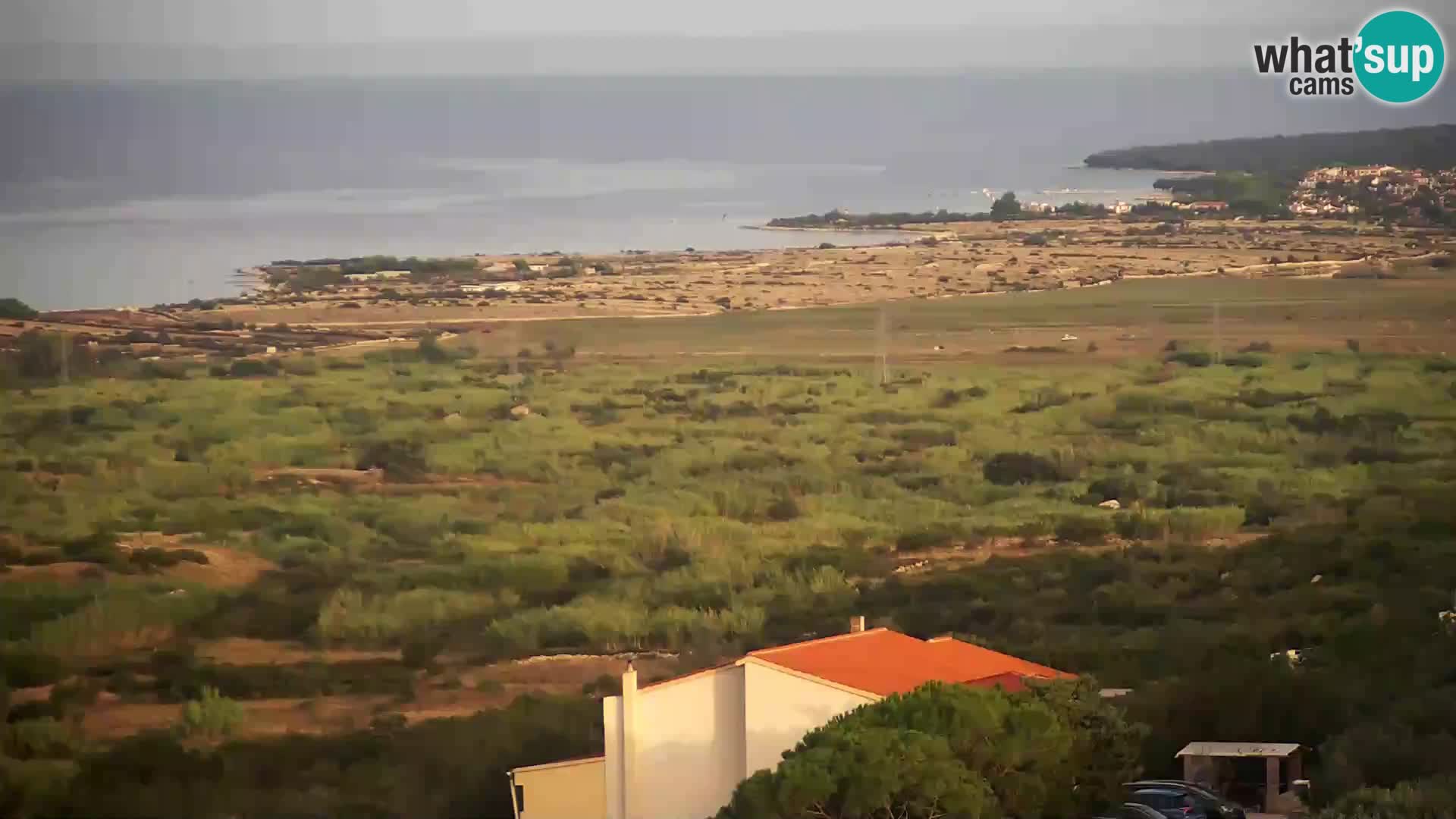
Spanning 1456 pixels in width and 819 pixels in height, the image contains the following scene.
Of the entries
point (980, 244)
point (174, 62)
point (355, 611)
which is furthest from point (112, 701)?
point (980, 244)

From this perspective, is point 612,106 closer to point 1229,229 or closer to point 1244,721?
point 1229,229

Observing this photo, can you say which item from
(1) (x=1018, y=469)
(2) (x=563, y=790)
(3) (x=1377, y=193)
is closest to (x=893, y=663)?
(2) (x=563, y=790)

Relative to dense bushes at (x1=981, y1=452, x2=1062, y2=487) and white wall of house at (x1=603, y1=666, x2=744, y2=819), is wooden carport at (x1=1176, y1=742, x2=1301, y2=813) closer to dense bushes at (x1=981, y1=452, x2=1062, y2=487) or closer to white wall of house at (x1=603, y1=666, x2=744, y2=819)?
white wall of house at (x1=603, y1=666, x2=744, y2=819)

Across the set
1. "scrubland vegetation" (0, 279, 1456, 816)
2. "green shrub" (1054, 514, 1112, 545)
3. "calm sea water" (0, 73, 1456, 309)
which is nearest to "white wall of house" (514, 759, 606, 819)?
"scrubland vegetation" (0, 279, 1456, 816)

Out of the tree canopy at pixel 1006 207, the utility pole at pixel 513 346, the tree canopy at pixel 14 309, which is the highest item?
the tree canopy at pixel 1006 207

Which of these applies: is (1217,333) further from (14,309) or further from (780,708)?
(14,309)

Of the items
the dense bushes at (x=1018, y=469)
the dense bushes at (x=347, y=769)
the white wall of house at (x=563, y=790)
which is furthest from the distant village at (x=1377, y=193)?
the white wall of house at (x=563, y=790)

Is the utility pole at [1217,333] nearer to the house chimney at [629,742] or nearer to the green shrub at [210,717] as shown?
the green shrub at [210,717]
